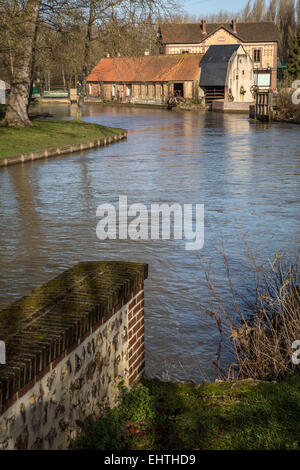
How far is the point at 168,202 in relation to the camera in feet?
48.4

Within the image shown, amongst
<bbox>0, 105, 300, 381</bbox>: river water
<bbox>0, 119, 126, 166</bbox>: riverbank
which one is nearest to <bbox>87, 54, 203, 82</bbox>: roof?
<bbox>0, 119, 126, 166</bbox>: riverbank

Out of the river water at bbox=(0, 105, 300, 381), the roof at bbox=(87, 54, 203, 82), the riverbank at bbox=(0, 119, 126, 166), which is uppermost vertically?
the roof at bbox=(87, 54, 203, 82)

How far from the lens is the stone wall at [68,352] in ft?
11.3

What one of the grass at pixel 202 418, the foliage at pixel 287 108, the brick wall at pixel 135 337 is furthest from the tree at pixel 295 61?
the grass at pixel 202 418

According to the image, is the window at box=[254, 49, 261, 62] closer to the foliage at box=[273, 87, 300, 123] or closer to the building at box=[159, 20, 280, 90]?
the building at box=[159, 20, 280, 90]

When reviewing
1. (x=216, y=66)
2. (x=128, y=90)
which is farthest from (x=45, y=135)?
(x=128, y=90)

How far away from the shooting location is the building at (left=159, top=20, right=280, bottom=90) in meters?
84.3

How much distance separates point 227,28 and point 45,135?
63437 millimetres

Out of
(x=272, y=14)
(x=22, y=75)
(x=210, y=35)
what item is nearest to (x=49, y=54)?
(x=22, y=75)

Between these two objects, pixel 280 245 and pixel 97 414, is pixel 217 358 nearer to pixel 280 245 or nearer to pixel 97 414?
pixel 97 414

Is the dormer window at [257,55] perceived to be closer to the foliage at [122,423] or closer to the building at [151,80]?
the building at [151,80]

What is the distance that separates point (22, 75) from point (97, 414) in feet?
83.3

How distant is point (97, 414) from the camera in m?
4.41

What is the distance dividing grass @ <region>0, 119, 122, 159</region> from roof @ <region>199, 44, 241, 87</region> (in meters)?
35.3
